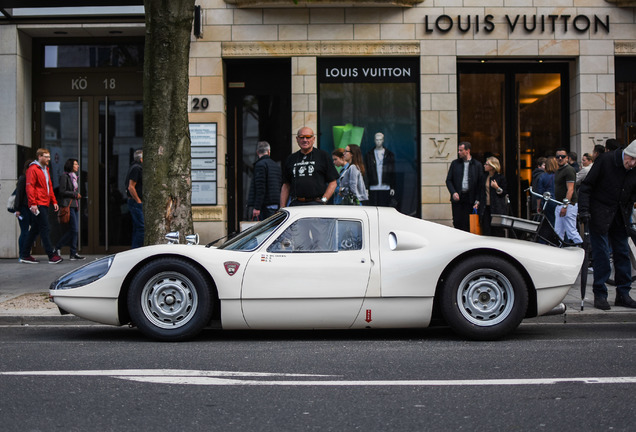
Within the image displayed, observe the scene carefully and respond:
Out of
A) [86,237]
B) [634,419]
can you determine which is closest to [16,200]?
[86,237]

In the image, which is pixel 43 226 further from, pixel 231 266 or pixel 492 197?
pixel 231 266

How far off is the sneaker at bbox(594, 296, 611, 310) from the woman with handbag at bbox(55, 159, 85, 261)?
923cm

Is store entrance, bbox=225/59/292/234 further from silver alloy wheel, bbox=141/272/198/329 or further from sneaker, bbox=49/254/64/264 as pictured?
silver alloy wheel, bbox=141/272/198/329

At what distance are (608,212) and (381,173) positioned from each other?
23.4 feet

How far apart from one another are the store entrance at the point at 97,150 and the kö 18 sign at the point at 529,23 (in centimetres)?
617

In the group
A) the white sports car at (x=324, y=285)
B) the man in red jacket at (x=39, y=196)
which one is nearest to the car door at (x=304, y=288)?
the white sports car at (x=324, y=285)

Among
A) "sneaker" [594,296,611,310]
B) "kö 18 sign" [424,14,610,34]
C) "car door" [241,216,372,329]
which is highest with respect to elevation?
"kö 18 sign" [424,14,610,34]

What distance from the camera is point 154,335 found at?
21.9 ft

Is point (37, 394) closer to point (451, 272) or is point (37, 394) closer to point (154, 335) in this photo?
point (154, 335)

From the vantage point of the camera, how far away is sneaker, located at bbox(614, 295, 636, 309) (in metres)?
8.34

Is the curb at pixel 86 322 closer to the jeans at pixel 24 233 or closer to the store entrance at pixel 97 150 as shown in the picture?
the jeans at pixel 24 233

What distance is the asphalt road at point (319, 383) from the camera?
164 inches

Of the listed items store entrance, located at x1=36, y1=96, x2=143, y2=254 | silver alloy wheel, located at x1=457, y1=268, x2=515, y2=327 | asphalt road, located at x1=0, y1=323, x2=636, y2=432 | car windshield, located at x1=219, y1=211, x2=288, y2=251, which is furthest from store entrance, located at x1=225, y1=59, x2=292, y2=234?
silver alloy wheel, located at x1=457, y1=268, x2=515, y2=327

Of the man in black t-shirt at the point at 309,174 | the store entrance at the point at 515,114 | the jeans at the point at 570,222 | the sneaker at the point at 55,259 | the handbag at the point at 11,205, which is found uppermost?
the store entrance at the point at 515,114
